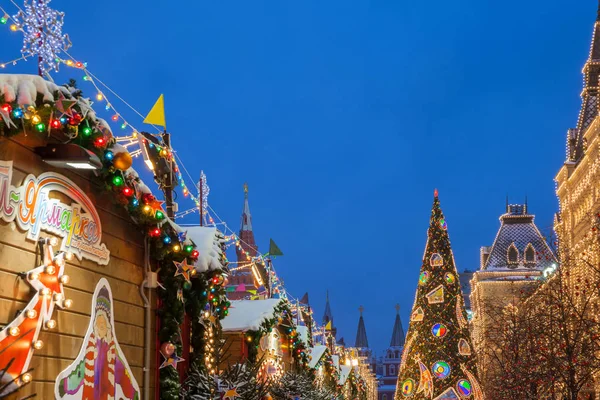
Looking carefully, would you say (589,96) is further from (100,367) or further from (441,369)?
(100,367)

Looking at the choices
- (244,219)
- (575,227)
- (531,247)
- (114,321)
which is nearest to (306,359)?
(114,321)

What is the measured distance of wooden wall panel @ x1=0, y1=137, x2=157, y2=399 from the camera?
821 centimetres

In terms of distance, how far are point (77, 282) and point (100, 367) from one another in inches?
52.2

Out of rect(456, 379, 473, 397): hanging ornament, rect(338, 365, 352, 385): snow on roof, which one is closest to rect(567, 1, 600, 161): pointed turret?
rect(456, 379, 473, 397): hanging ornament

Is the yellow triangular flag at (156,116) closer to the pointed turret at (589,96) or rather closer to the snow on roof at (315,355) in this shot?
the snow on roof at (315,355)

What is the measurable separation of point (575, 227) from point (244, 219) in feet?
159

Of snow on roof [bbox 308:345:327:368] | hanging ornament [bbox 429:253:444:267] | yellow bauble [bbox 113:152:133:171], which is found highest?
hanging ornament [bbox 429:253:444:267]

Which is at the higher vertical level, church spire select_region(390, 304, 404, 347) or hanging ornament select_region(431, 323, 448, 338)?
church spire select_region(390, 304, 404, 347)

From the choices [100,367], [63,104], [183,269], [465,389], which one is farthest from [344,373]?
[63,104]

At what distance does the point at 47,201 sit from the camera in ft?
29.7

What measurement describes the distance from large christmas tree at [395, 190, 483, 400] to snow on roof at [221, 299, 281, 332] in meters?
17.6

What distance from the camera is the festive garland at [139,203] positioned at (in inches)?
337

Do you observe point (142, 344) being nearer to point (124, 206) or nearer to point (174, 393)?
point (174, 393)

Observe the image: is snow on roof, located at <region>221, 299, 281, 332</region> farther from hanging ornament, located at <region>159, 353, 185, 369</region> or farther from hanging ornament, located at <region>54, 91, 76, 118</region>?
hanging ornament, located at <region>54, 91, 76, 118</region>
